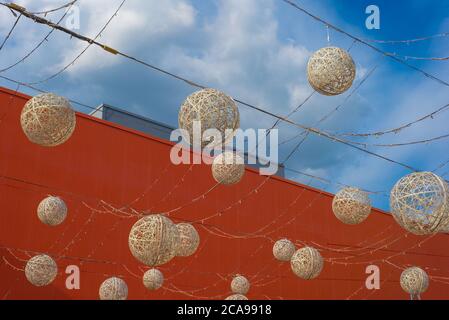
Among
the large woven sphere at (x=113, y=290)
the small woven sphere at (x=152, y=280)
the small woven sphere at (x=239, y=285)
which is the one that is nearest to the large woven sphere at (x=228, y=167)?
the large woven sphere at (x=113, y=290)

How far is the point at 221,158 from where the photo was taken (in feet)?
23.9

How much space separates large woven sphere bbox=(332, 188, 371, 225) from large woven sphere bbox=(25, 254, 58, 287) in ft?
15.7

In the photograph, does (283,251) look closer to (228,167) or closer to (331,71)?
(228,167)

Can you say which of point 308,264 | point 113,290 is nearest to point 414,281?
point 308,264

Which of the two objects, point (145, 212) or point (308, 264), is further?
point (145, 212)

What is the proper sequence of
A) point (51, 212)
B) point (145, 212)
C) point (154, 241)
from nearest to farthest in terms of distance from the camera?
point (154, 241) < point (51, 212) < point (145, 212)

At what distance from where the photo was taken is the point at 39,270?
762cm

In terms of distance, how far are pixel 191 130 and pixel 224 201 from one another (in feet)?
25.9

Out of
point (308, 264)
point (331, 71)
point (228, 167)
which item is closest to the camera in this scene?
point (331, 71)

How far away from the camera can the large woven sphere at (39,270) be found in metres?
7.59

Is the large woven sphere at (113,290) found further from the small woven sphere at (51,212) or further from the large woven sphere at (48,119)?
the large woven sphere at (48,119)

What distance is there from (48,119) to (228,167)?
293cm

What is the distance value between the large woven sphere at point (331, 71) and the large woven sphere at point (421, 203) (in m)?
1.42

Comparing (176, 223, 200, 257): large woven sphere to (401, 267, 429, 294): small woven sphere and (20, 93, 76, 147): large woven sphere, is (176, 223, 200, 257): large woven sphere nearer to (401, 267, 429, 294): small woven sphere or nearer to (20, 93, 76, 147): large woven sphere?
(20, 93, 76, 147): large woven sphere
